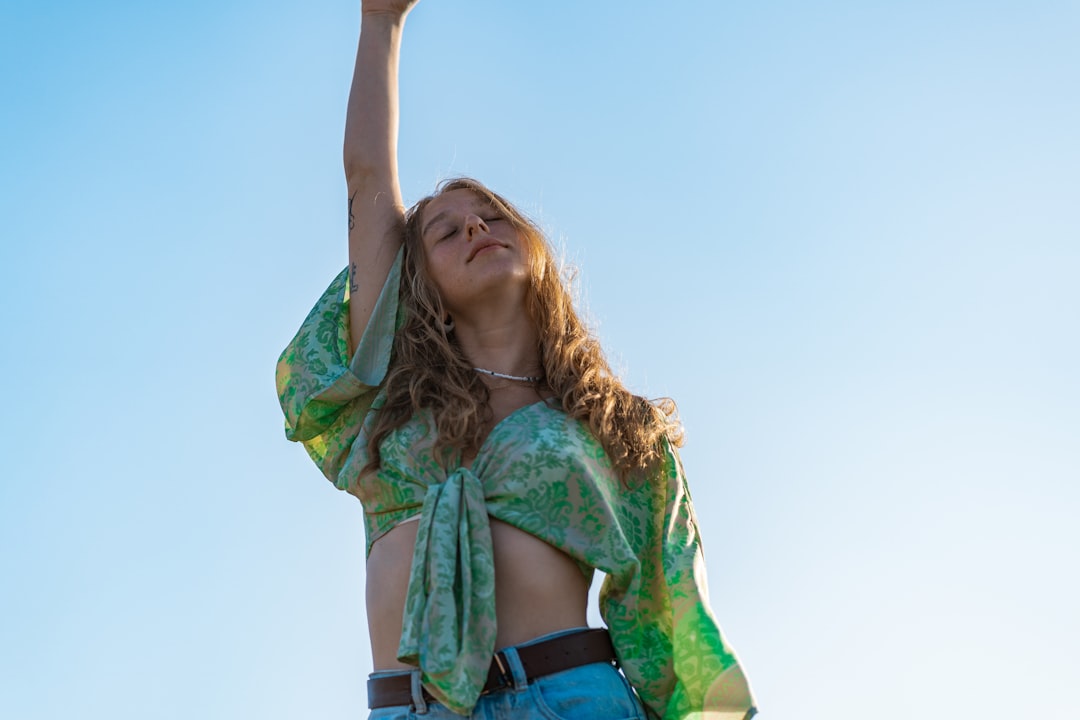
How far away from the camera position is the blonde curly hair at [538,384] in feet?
12.2

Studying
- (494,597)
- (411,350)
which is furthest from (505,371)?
(494,597)

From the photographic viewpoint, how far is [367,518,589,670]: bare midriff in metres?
3.33

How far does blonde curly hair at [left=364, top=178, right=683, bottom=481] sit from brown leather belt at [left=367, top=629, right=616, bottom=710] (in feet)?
2.15

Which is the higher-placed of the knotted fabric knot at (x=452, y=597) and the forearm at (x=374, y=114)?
the forearm at (x=374, y=114)

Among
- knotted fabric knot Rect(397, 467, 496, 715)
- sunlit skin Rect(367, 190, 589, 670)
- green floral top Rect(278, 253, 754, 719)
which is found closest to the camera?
knotted fabric knot Rect(397, 467, 496, 715)

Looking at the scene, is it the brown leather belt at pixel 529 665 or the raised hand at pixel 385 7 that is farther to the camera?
the raised hand at pixel 385 7

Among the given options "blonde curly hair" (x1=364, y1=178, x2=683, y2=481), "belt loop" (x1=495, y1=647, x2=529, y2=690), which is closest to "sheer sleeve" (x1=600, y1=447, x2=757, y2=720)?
"blonde curly hair" (x1=364, y1=178, x2=683, y2=481)

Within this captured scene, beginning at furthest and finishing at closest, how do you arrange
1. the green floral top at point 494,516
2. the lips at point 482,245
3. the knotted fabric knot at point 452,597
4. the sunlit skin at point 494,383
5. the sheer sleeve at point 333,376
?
1. the lips at point 482,245
2. the sheer sleeve at point 333,376
3. the sunlit skin at point 494,383
4. the green floral top at point 494,516
5. the knotted fabric knot at point 452,597

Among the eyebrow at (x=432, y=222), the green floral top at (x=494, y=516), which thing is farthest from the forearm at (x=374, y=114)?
the green floral top at (x=494, y=516)

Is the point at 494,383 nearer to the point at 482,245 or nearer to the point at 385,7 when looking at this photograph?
the point at 482,245

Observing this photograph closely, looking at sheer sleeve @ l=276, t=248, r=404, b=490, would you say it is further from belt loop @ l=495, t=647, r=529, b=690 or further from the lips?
belt loop @ l=495, t=647, r=529, b=690

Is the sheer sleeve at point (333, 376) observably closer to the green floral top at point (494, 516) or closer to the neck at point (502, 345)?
the green floral top at point (494, 516)

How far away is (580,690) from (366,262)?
168 cm

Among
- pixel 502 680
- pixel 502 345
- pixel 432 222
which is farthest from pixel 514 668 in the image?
pixel 432 222
